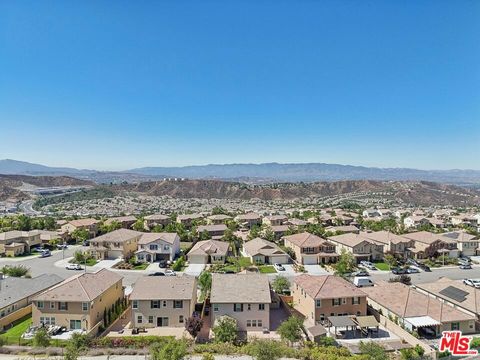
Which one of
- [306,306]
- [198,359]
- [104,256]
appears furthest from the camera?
[104,256]

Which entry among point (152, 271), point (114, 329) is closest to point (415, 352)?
point (114, 329)

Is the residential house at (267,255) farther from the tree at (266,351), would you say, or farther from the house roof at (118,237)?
the tree at (266,351)

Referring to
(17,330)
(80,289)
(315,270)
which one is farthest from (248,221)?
(17,330)

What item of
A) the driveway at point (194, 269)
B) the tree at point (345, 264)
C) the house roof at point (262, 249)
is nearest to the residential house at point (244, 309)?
the driveway at point (194, 269)

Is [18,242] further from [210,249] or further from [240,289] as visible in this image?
[240,289]

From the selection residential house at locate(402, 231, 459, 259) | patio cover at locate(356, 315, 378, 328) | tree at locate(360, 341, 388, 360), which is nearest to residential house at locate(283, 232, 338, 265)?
residential house at locate(402, 231, 459, 259)

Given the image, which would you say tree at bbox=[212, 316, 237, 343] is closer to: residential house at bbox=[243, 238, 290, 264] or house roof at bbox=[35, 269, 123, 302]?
house roof at bbox=[35, 269, 123, 302]

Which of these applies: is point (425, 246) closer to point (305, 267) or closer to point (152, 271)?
point (305, 267)
